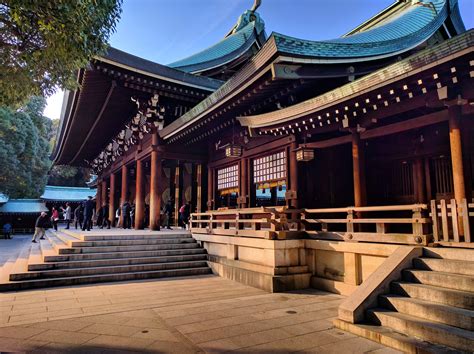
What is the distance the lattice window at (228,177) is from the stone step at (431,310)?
865 cm

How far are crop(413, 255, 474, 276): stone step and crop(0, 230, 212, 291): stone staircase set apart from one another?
6.37 m

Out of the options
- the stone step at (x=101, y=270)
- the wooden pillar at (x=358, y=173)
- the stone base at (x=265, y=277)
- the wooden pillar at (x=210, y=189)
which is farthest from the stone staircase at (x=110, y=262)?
the wooden pillar at (x=358, y=173)

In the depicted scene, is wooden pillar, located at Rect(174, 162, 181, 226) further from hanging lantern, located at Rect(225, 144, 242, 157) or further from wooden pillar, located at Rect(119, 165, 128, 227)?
hanging lantern, located at Rect(225, 144, 242, 157)

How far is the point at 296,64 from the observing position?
823cm

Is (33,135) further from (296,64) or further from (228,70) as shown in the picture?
(296,64)

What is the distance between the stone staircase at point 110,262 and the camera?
28.4 ft

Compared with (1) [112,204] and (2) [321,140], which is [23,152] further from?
(2) [321,140]

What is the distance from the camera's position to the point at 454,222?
6.02m

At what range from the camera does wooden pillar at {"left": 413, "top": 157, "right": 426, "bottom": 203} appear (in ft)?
30.6

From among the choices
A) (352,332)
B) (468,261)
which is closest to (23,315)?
(352,332)

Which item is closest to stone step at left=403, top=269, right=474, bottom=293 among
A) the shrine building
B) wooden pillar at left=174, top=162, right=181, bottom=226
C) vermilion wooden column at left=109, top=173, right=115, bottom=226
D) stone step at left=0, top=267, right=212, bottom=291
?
the shrine building

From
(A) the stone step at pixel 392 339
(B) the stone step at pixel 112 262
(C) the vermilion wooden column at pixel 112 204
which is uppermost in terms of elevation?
(C) the vermilion wooden column at pixel 112 204

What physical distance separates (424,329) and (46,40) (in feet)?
22.3

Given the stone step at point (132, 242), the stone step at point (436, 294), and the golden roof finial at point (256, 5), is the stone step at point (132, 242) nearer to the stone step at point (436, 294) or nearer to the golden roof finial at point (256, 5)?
the stone step at point (436, 294)
